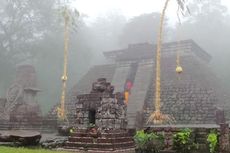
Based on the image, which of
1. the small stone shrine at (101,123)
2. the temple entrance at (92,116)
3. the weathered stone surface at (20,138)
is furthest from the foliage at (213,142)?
the weathered stone surface at (20,138)

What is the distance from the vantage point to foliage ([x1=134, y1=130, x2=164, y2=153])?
10742 millimetres

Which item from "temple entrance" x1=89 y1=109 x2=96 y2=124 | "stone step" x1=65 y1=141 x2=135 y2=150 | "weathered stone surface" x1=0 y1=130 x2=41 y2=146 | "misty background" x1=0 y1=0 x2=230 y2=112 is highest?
"misty background" x1=0 y1=0 x2=230 y2=112

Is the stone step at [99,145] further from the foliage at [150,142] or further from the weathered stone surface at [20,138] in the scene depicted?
the foliage at [150,142]

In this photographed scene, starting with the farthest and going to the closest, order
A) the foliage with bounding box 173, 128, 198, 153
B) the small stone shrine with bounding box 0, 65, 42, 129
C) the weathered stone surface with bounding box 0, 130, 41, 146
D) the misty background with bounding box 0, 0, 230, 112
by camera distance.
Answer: the misty background with bounding box 0, 0, 230, 112
the small stone shrine with bounding box 0, 65, 42, 129
the weathered stone surface with bounding box 0, 130, 41, 146
the foliage with bounding box 173, 128, 198, 153

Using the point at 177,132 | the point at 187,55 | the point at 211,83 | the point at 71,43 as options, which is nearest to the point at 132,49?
the point at 187,55

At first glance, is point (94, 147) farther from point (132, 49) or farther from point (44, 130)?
point (132, 49)

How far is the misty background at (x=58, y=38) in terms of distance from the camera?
35625 mm

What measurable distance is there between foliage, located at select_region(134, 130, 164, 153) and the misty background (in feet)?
60.8

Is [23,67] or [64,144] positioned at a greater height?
[23,67]

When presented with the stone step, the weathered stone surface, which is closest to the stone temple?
the weathered stone surface

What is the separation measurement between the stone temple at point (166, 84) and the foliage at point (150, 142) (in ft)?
26.7

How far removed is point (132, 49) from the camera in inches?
1233

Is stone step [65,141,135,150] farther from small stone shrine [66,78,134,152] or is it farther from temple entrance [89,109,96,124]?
temple entrance [89,109,96,124]

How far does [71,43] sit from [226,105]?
71.1 ft
